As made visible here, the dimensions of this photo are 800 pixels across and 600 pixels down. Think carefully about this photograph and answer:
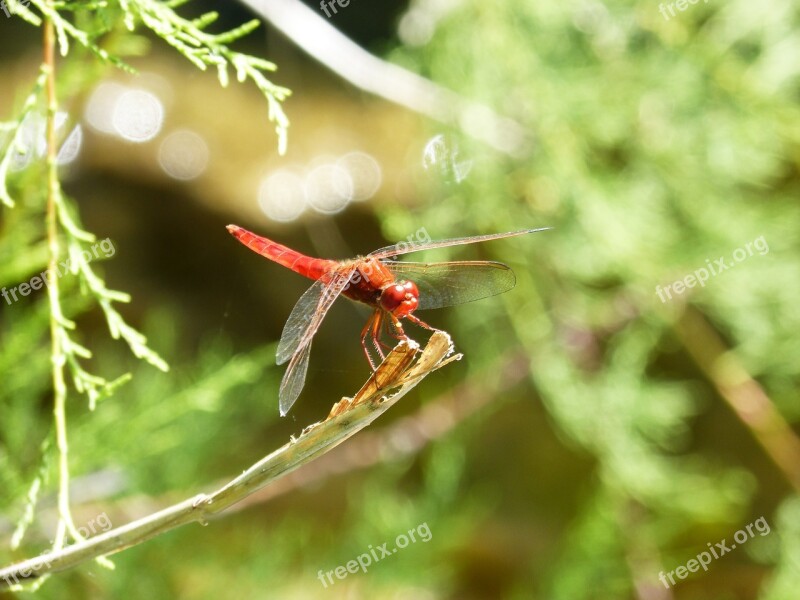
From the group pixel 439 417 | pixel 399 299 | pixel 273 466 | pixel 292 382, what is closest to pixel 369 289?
pixel 399 299

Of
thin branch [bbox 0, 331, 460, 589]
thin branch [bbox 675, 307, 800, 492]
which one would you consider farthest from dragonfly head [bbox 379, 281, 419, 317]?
thin branch [bbox 675, 307, 800, 492]

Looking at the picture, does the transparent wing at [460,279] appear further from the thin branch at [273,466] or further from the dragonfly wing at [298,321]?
the thin branch at [273,466]

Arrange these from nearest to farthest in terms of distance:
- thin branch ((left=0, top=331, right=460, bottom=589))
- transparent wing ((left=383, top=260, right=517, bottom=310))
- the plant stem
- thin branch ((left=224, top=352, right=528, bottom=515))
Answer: thin branch ((left=0, top=331, right=460, bottom=589))
the plant stem
transparent wing ((left=383, top=260, right=517, bottom=310))
thin branch ((left=224, top=352, right=528, bottom=515))

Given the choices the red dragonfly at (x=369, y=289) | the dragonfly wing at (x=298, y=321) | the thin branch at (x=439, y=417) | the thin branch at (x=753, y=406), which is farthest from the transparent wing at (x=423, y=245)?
the thin branch at (x=753, y=406)

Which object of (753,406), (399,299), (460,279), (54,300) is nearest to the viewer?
(54,300)

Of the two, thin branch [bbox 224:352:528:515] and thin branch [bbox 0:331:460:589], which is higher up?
thin branch [bbox 224:352:528:515]

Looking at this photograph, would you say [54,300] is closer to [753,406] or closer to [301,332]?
[301,332]

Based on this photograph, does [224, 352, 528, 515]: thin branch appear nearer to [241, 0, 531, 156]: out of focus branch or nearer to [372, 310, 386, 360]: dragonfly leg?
[241, 0, 531, 156]: out of focus branch

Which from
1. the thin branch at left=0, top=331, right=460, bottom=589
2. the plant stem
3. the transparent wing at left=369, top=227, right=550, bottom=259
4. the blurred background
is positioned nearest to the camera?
the thin branch at left=0, top=331, right=460, bottom=589
